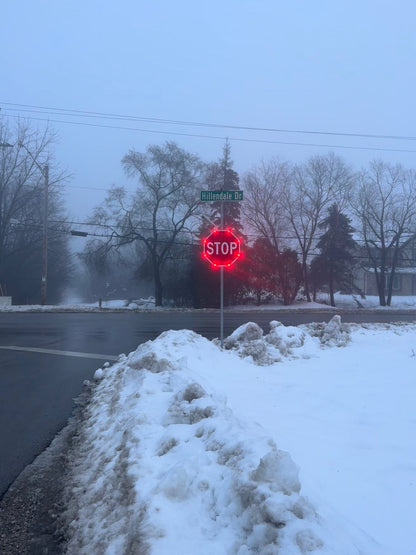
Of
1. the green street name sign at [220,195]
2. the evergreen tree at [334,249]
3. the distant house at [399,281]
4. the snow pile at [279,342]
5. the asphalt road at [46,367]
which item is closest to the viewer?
the asphalt road at [46,367]

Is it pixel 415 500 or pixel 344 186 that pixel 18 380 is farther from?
pixel 344 186

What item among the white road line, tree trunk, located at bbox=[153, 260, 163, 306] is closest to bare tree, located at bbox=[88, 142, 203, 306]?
tree trunk, located at bbox=[153, 260, 163, 306]

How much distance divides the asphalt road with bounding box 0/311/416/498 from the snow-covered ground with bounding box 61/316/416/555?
0.61m

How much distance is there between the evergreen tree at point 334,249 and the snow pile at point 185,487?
4544 centimetres

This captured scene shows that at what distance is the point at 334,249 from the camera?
170 feet

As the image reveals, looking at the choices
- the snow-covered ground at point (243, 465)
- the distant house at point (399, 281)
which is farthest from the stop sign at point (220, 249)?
the distant house at point (399, 281)

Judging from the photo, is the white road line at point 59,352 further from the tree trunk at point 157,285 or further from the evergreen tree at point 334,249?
the evergreen tree at point 334,249

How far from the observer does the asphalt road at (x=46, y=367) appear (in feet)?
24.0

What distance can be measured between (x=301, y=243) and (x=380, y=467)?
149ft

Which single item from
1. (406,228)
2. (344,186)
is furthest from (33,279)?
(406,228)

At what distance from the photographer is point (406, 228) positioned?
173 feet

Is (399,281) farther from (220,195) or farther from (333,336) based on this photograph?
(220,195)

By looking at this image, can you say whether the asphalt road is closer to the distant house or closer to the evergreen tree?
the evergreen tree

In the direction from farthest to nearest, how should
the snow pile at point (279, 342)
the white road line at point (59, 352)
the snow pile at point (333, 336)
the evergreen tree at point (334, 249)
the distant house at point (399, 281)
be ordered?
the distant house at point (399, 281), the evergreen tree at point (334, 249), the snow pile at point (333, 336), the white road line at point (59, 352), the snow pile at point (279, 342)
